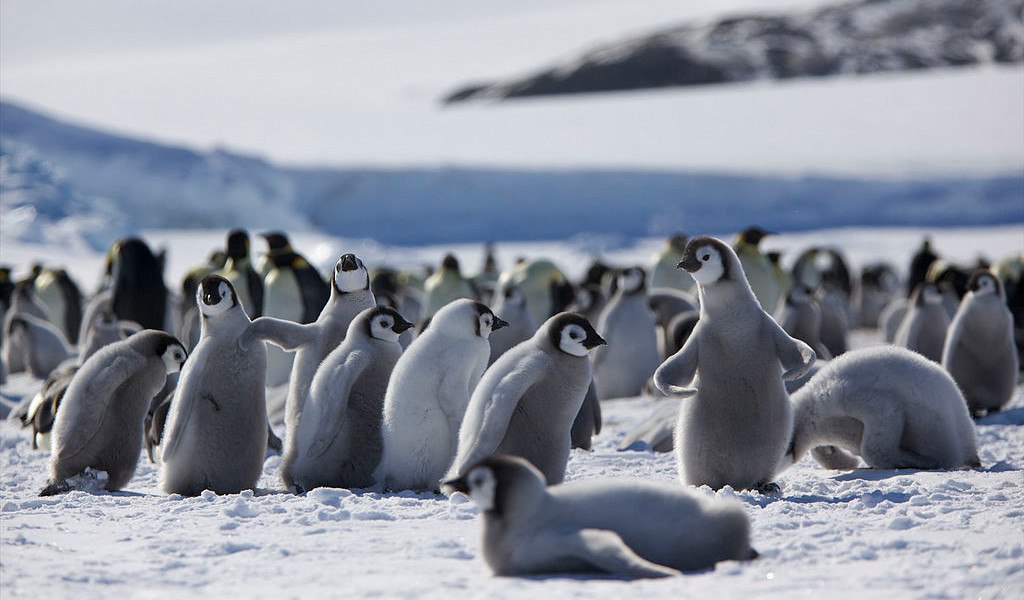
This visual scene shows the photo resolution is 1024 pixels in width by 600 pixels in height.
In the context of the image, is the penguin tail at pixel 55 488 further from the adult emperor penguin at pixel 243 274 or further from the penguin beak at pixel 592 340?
the adult emperor penguin at pixel 243 274

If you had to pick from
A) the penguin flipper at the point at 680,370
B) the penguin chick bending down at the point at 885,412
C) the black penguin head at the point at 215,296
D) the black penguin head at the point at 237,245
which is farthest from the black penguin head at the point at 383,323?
the black penguin head at the point at 237,245

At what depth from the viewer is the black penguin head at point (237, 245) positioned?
912 centimetres

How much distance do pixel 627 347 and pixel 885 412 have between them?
3.85m

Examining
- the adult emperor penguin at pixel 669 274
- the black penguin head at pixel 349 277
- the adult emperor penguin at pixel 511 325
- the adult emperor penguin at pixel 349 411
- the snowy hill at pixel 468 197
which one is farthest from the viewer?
the snowy hill at pixel 468 197

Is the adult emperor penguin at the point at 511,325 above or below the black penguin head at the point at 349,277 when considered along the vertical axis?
below

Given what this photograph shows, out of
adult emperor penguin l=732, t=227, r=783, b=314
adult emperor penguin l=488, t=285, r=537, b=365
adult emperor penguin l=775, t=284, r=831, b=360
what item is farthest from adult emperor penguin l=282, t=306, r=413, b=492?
adult emperor penguin l=732, t=227, r=783, b=314

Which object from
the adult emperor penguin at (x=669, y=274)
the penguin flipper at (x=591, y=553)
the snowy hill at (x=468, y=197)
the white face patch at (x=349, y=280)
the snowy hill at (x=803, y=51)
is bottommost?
the penguin flipper at (x=591, y=553)

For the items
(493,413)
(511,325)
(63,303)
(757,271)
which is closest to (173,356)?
(493,413)

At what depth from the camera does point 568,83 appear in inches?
2633

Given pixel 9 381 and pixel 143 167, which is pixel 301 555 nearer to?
pixel 9 381

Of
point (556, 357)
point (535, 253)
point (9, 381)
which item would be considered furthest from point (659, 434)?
point (535, 253)

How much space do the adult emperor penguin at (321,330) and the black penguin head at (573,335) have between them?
3.83 ft

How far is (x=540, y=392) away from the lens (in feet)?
13.2

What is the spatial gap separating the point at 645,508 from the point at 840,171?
26933 millimetres
